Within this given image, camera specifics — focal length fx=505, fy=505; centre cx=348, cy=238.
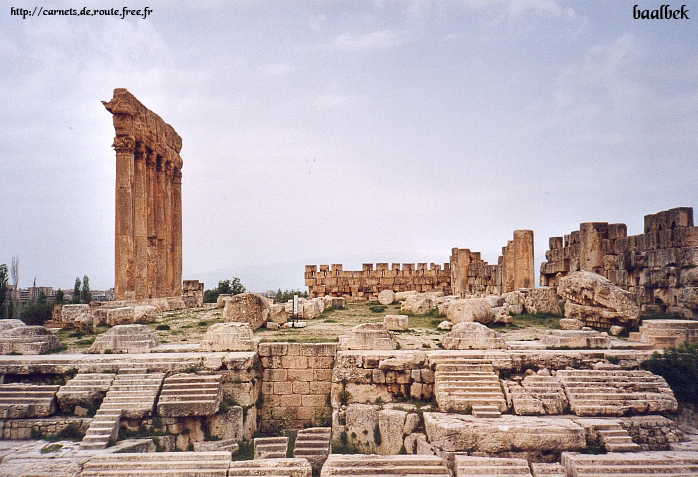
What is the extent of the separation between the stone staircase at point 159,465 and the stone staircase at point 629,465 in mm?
4694

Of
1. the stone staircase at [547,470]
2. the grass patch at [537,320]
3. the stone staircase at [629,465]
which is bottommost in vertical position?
the stone staircase at [547,470]

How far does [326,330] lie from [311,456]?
5305 millimetres

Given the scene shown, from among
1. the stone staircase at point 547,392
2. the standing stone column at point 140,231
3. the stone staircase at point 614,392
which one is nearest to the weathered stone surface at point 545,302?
the stone staircase at point 614,392

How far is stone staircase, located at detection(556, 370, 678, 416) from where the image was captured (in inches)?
319

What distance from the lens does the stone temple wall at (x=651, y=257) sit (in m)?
12.9

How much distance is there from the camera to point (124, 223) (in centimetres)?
1873

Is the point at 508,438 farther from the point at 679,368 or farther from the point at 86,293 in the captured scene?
the point at 86,293

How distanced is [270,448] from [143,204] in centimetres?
1424

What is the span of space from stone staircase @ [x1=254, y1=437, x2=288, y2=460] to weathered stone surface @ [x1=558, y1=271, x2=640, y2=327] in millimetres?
8168

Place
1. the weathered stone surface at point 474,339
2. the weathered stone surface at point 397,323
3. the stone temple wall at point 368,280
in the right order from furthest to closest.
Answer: the stone temple wall at point 368,280 < the weathered stone surface at point 397,323 < the weathered stone surface at point 474,339

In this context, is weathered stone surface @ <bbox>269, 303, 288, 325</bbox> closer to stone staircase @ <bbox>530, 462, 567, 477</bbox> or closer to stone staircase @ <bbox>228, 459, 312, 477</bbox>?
stone staircase @ <bbox>228, 459, 312, 477</bbox>

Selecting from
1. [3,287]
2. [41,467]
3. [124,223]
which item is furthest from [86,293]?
[41,467]

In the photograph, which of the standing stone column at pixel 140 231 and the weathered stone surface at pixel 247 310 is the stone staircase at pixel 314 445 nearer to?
the weathered stone surface at pixel 247 310

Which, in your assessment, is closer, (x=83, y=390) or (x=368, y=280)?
(x=83, y=390)
